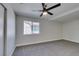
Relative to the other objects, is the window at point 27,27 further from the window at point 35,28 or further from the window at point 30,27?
the window at point 35,28

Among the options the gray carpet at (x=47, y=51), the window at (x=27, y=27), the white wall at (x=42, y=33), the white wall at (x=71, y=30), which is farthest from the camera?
the white wall at (x=71, y=30)

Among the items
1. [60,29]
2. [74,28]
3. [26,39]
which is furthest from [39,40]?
[74,28]

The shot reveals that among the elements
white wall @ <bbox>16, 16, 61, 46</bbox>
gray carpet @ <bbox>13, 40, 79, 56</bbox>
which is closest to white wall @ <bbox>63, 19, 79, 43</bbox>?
white wall @ <bbox>16, 16, 61, 46</bbox>

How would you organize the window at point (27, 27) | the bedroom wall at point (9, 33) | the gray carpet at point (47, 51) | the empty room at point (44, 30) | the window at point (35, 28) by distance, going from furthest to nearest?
the window at point (35, 28), the window at point (27, 27), the empty room at point (44, 30), the gray carpet at point (47, 51), the bedroom wall at point (9, 33)

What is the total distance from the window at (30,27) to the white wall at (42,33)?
32 centimetres

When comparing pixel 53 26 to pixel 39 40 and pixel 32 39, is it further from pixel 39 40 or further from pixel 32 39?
pixel 32 39

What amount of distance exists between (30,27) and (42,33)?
4.70 ft

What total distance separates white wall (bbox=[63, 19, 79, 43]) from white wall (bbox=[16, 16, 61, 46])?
0.68m

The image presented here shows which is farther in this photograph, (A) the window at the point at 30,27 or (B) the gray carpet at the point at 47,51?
(A) the window at the point at 30,27

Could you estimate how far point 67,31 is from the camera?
7.18 m

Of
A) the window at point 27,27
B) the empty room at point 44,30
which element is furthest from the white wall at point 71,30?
the window at point 27,27

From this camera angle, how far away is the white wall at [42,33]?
517 cm

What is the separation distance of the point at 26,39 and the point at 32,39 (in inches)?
22.3

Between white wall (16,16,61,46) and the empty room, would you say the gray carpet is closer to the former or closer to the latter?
the empty room
